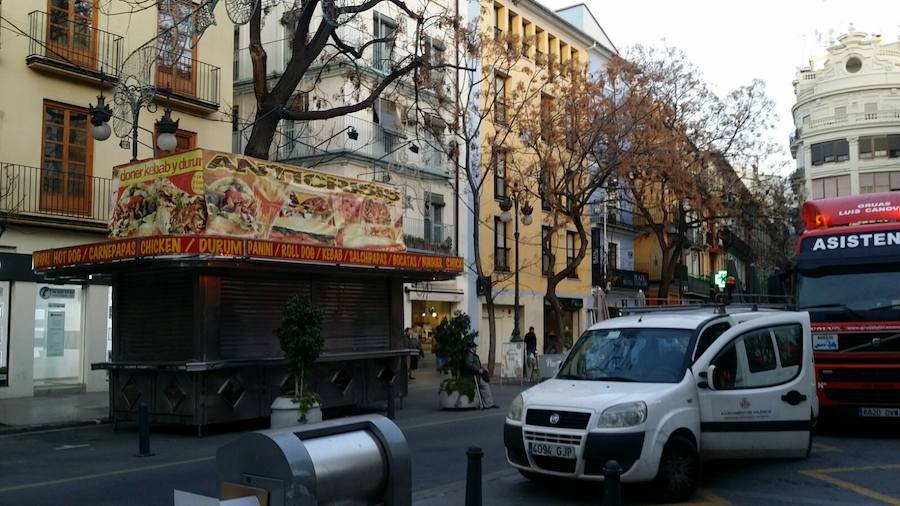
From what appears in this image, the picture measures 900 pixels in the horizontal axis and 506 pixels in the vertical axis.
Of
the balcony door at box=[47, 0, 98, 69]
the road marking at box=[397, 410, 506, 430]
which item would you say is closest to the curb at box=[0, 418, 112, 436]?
the road marking at box=[397, 410, 506, 430]

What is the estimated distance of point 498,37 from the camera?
26266 millimetres

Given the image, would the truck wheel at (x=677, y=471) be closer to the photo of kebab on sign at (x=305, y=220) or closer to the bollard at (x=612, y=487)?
the bollard at (x=612, y=487)

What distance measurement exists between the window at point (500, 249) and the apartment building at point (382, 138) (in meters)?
2.02

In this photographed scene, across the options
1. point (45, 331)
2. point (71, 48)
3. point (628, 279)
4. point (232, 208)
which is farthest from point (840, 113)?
point (232, 208)

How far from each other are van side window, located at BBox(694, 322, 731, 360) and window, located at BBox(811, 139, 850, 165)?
6025 centimetres

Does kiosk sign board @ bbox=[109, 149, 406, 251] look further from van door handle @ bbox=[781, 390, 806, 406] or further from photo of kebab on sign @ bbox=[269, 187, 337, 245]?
van door handle @ bbox=[781, 390, 806, 406]

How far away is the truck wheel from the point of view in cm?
827

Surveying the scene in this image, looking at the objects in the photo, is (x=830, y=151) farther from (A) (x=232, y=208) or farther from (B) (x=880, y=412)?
(A) (x=232, y=208)

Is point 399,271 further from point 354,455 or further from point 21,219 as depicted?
point 354,455

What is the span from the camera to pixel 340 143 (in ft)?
97.3

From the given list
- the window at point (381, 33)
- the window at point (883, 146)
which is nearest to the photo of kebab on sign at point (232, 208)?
the window at point (381, 33)

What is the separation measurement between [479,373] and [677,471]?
10060 mm

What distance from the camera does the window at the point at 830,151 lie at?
63.1 m

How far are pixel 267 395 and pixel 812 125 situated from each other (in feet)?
201
